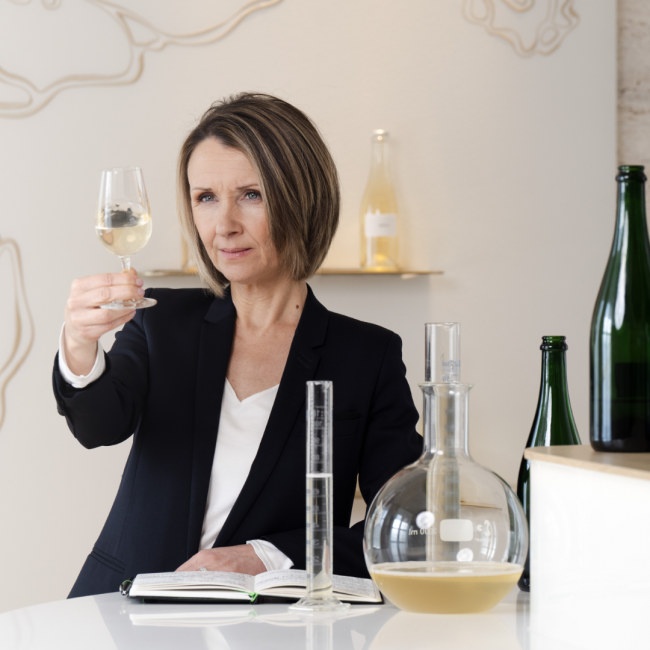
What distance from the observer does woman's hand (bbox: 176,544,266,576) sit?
1169 millimetres

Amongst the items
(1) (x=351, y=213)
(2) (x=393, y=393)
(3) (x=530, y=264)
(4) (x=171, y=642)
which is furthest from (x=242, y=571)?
(3) (x=530, y=264)

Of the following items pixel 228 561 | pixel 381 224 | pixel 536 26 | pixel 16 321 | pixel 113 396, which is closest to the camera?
pixel 228 561

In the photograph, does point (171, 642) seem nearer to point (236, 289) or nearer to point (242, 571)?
point (242, 571)

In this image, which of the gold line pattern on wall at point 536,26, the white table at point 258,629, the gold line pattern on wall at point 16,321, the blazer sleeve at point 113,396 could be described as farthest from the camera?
the gold line pattern on wall at point 536,26

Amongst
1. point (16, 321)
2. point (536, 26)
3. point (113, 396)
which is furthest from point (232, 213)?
point (536, 26)

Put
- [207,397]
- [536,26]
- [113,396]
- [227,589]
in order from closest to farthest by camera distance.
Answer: [227,589]
[113,396]
[207,397]
[536,26]

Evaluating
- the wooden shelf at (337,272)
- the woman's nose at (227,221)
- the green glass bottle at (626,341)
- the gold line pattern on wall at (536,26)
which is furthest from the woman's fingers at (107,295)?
the gold line pattern on wall at (536,26)

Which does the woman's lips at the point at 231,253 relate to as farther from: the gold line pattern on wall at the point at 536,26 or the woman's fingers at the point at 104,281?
the gold line pattern on wall at the point at 536,26

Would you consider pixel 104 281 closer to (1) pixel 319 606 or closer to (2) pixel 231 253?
(2) pixel 231 253

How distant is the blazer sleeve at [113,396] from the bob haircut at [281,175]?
0.74 feet

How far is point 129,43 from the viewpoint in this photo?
2504 mm

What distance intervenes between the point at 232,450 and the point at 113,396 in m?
0.25

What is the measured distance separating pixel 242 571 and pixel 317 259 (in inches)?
30.8

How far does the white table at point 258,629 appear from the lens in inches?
30.8
